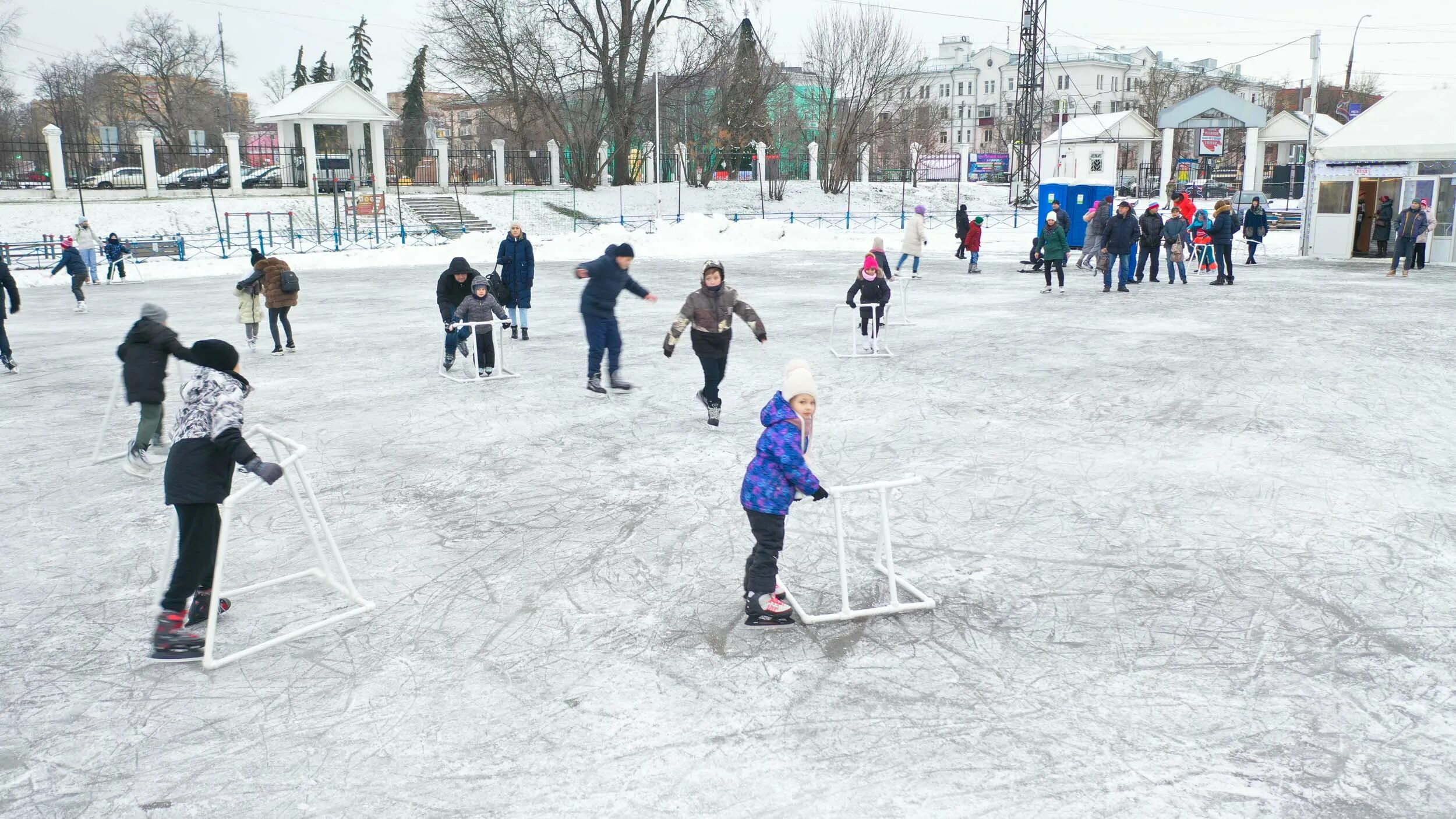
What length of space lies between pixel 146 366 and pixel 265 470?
3.66 metres

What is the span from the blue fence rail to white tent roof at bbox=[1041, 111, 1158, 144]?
30000 mm

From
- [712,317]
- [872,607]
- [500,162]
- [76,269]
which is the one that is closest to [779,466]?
[872,607]

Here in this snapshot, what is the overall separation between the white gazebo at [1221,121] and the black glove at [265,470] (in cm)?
4574

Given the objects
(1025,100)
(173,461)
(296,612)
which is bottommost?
(296,612)

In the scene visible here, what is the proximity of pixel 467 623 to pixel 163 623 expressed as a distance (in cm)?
139

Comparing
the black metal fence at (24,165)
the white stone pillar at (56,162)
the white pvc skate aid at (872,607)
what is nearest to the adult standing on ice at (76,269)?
the white pvc skate aid at (872,607)

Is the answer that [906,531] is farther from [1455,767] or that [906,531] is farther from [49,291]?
[49,291]

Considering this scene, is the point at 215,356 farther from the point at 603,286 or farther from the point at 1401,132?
the point at 1401,132

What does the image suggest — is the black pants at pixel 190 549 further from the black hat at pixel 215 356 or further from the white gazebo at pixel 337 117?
the white gazebo at pixel 337 117

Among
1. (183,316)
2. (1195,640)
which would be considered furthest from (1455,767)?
(183,316)

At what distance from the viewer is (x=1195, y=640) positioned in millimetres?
4863

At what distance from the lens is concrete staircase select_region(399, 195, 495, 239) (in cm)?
3834

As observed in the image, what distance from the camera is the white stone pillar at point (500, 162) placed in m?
47.1

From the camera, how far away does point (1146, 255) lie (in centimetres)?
1922
